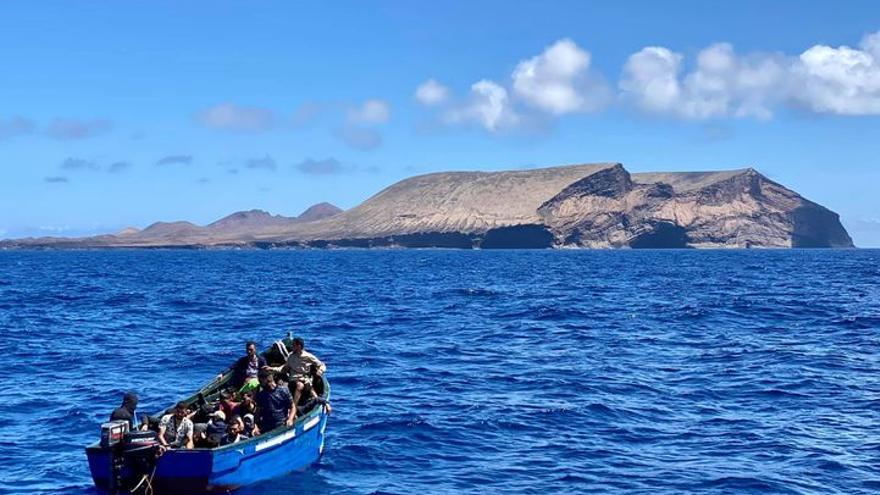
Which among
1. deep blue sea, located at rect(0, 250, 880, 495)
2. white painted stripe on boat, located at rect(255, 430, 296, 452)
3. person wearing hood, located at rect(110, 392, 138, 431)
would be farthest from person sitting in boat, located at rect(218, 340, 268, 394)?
person wearing hood, located at rect(110, 392, 138, 431)

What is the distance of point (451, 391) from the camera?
28.6 meters

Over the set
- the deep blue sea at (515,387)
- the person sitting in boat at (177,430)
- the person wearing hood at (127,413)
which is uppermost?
the person wearing hood at (127,413)

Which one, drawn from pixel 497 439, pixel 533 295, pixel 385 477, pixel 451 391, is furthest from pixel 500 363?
pixel 533 295

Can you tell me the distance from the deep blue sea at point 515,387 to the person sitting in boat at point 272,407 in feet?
4.14

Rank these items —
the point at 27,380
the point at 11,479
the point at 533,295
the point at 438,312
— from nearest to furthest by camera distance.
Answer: the point at 11,479 < the point at 27,380 < the point at 438,312 < the point at 533,295

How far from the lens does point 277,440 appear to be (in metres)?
19.4

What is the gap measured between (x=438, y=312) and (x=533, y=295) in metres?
15.7

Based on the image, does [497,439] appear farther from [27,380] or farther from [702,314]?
[702,314]

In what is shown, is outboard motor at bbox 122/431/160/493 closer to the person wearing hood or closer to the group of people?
the group of people

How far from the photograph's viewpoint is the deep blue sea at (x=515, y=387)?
19562 millimetres

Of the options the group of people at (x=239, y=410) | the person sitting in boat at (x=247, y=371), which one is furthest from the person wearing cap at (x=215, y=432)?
the person sitting in boat at (x=247, y=371)

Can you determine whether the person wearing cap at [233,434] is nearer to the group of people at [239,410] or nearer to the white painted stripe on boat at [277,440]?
the group of people at [239,410]

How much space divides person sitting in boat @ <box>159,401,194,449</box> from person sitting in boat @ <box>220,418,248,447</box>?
73 cm

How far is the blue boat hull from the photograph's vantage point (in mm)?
17391
